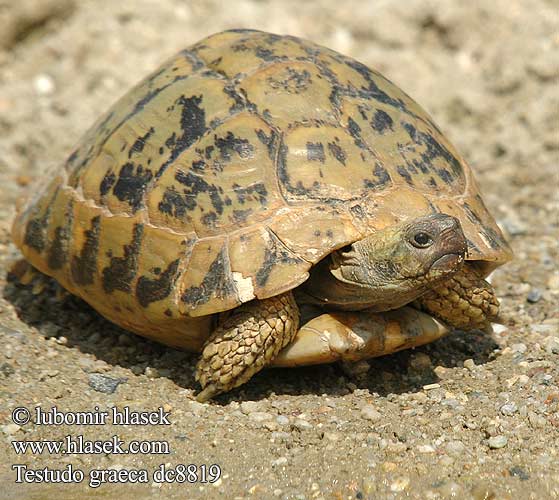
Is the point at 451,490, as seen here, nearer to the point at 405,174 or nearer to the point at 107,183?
the point at 405,174

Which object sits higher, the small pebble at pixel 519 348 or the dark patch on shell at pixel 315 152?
the dark patch on shell at pixel 315 152

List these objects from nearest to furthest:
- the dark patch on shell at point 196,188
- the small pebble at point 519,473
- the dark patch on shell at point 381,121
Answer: the small pebble at point 519,473, the dark patch on shell at point 196,188, the dark patch on shell at point 381,121

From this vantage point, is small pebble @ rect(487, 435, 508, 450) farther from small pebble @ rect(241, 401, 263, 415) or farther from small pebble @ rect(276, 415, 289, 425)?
small pebble @ rect(241, 401, 263, 415)

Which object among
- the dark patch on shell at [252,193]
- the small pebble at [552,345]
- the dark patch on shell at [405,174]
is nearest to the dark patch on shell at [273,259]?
the dark patch on shell at [252,193]

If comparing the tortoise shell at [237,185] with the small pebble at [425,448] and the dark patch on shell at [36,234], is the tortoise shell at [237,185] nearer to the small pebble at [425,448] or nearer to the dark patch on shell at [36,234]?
the dark patch on shell at [36,234]

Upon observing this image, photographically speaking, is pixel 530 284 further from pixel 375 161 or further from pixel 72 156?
pixel 72 156

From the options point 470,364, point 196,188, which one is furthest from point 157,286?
point 470,364

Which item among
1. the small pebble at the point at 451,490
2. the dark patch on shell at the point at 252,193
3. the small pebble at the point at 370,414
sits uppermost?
the dark patch on shell at the point at 252,193
